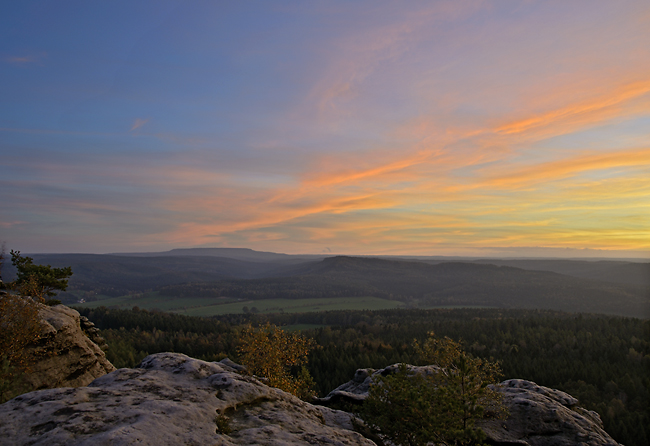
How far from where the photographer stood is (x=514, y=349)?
122125 mm

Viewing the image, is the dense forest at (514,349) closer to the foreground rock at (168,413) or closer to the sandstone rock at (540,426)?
the sandstone rock at (540,426)

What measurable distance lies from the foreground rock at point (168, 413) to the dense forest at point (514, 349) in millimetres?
52546

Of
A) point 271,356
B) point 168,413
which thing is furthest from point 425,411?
point 271,356

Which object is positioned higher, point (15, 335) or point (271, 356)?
point (15, 335)

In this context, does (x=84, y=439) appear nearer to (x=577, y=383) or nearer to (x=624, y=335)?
(x=577, y=383)

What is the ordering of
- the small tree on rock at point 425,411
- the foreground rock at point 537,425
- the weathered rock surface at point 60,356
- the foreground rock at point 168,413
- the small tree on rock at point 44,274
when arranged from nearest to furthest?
1. the foreground rock at point 168,413
2. the small tree on rock at point 425,411
3. the weathered rock surface at point 60,356
4. the foreground rock at point 537,425
5. the small tree on rock at point 44,274

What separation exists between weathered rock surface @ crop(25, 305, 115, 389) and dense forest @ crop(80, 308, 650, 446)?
53.6m

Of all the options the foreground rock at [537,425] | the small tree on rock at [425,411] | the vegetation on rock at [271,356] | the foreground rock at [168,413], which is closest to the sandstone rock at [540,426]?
the foreground rock at [537,425]

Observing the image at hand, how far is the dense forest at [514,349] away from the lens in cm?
8731

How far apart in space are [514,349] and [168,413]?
136 m

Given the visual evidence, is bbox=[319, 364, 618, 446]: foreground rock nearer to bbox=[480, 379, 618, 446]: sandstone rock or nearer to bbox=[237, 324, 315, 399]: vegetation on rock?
bbox=[480, 379, 618, 446]: sandstone rock

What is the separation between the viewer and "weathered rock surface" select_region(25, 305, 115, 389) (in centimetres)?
2656

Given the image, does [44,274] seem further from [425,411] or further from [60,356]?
[425,411]

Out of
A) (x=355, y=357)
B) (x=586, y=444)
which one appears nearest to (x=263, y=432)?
(x=586, y=444)
